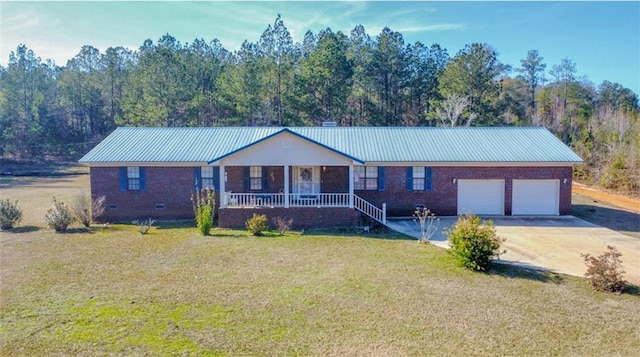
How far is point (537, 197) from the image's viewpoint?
2064 centimetres

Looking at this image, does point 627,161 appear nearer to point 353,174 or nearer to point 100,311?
point 353,174

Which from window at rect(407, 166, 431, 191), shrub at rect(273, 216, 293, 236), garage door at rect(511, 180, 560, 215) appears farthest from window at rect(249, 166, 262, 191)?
garage door at rect(511, 180, 560, 215)

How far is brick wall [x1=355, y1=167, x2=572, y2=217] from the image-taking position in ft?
66.3

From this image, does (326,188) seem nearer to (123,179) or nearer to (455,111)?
(123,179)

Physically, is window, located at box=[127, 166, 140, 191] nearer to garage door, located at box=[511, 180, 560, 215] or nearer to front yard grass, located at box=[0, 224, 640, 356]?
front yard grass, located at box=[0, 224, 640, 356]

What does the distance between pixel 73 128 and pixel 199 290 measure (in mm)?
57699

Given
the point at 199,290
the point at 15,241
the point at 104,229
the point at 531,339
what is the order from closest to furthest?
the point at 531,339, the point at 199,290, the point at 15,241, the point at 104,229

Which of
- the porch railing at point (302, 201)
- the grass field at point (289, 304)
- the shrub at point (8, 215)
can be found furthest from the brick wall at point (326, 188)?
the grass field at point (289, 304)

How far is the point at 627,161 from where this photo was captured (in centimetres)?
2838

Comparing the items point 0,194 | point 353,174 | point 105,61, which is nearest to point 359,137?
point 353,174

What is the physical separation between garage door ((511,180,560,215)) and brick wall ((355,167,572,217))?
12.2 inches

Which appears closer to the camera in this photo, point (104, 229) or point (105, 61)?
point (104, 229)

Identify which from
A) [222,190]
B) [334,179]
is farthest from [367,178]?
[222,190]

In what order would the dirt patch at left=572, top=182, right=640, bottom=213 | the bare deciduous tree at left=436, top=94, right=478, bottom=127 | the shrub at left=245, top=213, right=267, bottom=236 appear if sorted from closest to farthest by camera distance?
the shrub at left=245, top=213, right=267, bottom=236 < the dirt patch at left=572, top=182, right=640, bottom=213 < the bare deciduous tree at left=436, top=94, right=478, bottom=127
